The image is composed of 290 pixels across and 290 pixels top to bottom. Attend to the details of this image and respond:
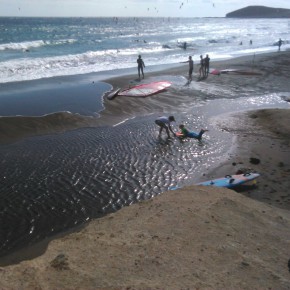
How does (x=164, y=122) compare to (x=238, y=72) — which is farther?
(x=238, y=72)

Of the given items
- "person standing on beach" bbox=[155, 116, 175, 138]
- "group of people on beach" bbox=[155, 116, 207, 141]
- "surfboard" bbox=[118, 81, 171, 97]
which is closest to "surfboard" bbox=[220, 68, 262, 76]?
"surfboard" bbox=[118, 81, 171, 97]

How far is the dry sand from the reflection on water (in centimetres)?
118

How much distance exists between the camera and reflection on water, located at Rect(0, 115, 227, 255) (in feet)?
27.7

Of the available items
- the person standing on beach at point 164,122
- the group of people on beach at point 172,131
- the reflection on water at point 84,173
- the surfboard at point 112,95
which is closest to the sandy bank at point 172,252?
the reflection on water at point 84,173

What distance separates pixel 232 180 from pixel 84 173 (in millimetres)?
4302

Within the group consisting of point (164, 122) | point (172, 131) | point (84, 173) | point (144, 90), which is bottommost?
point (84, 173)

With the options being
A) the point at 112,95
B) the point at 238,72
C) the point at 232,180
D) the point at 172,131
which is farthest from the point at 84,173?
the point at 238,72

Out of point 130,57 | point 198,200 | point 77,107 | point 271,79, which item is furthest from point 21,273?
point 130,57

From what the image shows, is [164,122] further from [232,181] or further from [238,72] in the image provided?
[238,72]

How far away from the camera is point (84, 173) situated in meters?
10.6

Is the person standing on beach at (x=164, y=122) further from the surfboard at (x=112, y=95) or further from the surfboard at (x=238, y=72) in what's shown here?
the surfboard at (x=238, y=72)

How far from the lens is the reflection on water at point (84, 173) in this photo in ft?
27.7

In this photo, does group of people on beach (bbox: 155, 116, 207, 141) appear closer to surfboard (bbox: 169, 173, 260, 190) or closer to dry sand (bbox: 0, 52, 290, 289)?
surfboard (bbox: 169, 173, 260, 190)

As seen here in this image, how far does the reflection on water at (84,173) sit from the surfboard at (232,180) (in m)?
0.71
